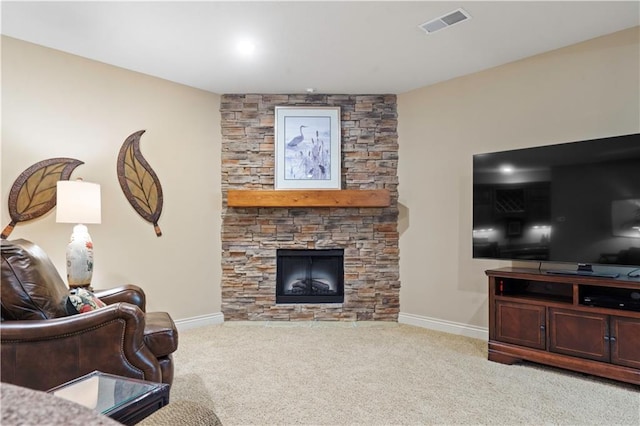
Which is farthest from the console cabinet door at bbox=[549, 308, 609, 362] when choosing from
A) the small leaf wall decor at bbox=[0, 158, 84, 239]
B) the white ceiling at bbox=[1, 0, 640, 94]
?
the small leaf wall decor at bbox=[0, 158, 84, 239]

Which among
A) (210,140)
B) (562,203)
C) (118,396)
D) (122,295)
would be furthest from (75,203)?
(562,203)

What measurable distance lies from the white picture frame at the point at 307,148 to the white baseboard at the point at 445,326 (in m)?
1.65

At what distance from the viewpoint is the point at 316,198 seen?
168 inches

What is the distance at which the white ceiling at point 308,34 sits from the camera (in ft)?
8.86

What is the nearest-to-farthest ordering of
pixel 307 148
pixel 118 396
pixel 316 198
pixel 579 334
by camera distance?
1. pixel 118 396
2. pixel 579 334
3. pixel 316 198
4. pixel 307 148

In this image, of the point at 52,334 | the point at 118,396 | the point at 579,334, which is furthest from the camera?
the point at 579,334

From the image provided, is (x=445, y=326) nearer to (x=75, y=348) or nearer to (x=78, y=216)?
(x=75, y=348)

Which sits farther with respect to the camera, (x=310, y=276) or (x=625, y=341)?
(x=310, y=276)

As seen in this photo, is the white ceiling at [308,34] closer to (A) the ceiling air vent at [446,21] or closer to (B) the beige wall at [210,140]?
(A) the ceiling air vent at [446,21]

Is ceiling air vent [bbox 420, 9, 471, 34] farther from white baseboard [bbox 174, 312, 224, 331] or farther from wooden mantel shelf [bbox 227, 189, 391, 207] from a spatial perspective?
white baseboard [bbox 174, 312, 224, 331]

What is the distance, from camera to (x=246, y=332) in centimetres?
398

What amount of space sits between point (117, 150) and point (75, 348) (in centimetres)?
236

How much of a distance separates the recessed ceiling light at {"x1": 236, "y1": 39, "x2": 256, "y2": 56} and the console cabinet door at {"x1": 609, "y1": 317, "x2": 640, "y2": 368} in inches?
129

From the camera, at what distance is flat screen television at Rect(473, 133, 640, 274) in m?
2.72
